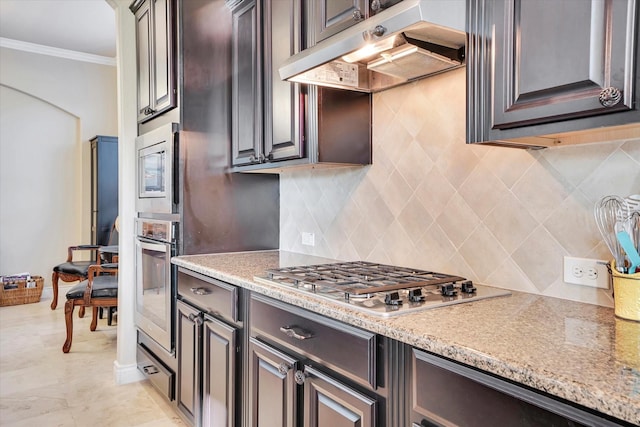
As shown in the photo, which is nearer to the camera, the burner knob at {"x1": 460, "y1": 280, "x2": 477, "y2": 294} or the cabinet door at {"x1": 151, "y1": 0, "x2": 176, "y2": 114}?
the burner knob at {"x1": 460, "y1": 280, "x2": 477, "y2": 294}

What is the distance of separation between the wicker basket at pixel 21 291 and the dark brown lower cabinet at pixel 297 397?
4689 mm

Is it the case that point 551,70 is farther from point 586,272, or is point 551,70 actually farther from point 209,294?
point 209,294

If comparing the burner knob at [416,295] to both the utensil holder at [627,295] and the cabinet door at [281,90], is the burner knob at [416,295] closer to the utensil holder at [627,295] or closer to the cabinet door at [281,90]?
the utensil holder at [627,295]

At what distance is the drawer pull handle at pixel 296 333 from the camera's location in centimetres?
136

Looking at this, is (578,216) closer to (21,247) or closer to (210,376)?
(210,376)

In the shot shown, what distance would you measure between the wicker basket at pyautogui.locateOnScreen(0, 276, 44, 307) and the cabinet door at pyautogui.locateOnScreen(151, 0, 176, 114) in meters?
3.73

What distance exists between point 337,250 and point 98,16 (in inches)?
152

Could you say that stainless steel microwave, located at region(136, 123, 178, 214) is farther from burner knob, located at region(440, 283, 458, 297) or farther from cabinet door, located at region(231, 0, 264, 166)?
burner knob, located at region(440, 283, 458, 297)

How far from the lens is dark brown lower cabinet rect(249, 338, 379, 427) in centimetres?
119

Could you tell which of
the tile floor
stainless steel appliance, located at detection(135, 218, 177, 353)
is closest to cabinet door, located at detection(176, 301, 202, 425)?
stainless steel appliance, located at detection(135, 218, 177, 353)

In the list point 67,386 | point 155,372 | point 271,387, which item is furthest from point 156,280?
point 271,387

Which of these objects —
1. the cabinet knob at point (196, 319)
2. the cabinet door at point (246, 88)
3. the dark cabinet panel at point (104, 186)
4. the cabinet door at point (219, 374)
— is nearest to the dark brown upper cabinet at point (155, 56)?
the cabinet door at point (246, 88)

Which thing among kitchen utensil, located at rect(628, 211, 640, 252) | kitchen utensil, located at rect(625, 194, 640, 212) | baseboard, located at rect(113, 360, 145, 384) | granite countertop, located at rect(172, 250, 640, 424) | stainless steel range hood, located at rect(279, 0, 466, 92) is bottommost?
baseboard, located at rect(113, 360, 145, 384)

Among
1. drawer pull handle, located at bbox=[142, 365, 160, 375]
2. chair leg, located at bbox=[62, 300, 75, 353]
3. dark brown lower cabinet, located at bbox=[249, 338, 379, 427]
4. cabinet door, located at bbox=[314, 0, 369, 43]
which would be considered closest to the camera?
dark brown lower cabinet, located at bbox=[249, 338, 379, 427]
